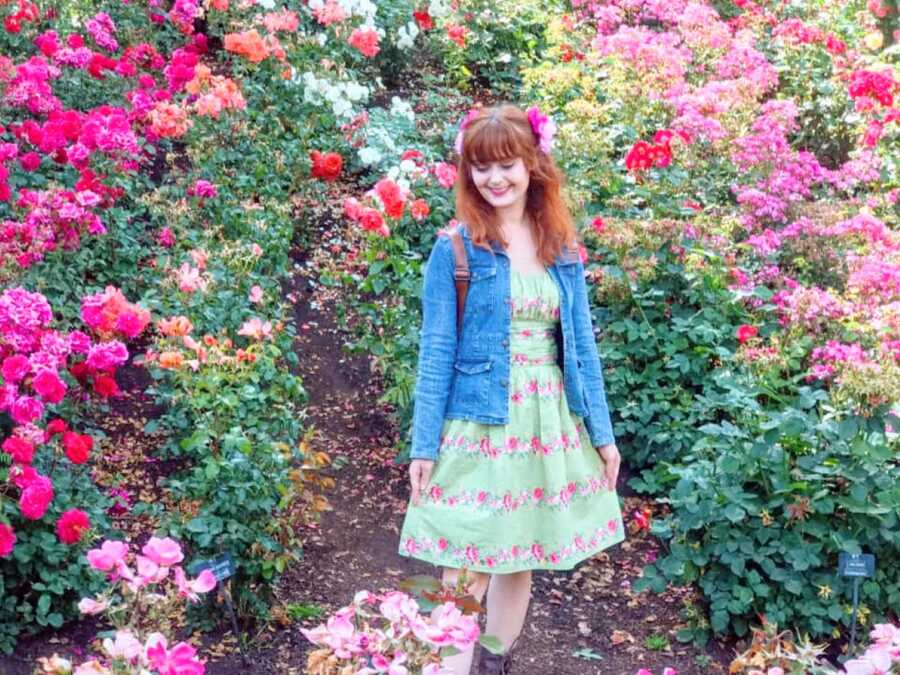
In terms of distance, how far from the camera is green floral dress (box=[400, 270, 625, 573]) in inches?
108

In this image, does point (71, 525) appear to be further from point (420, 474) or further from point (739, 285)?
point (739, 285)

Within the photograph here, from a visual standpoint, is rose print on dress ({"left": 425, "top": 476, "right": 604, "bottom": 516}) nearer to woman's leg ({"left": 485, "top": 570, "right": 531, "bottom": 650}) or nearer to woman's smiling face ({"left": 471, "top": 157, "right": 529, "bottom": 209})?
woman's leg ({"left": 485, "top": 570, "right": 531, "bottom": 650})

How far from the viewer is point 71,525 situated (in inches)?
120

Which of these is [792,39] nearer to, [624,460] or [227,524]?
[624,460]

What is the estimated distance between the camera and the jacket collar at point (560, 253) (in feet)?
9.14

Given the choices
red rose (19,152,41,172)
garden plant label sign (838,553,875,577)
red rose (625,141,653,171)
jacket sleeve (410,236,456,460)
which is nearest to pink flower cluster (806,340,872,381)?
garden plant label sign (838,553,875,577)

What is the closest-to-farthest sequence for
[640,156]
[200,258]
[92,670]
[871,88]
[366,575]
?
[92,670] < [366,575] < [200,258] < [640,156] < [871,88]

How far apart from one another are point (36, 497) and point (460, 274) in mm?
1250

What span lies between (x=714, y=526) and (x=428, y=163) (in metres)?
2.70

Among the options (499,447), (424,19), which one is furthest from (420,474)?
(424,19)

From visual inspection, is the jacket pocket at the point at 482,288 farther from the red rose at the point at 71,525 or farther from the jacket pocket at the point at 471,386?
the red rose at the point at 71,525

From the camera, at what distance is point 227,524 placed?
3268 mm

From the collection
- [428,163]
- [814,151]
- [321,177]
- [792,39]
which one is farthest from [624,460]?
[792,39]

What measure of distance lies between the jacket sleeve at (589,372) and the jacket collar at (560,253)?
3cm
